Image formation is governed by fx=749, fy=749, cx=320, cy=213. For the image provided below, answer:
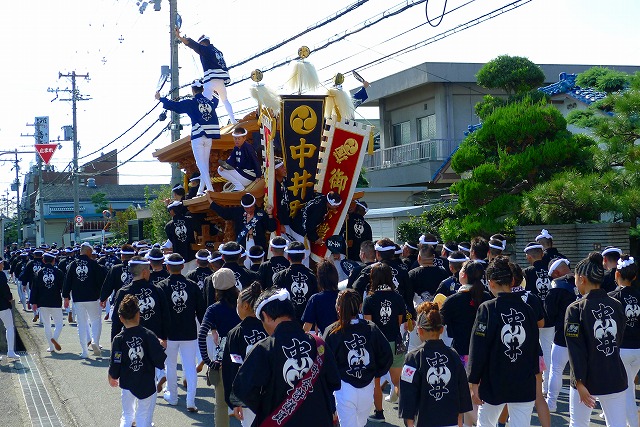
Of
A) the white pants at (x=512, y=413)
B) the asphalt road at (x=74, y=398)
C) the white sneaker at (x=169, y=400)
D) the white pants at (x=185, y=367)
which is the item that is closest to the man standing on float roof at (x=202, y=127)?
the asphalt road at (x=74, y=398)

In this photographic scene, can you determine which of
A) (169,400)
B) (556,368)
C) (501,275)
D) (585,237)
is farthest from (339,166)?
(501,275)

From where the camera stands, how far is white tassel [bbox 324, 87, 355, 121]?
1241 cm

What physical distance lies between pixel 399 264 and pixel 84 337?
23.1ft

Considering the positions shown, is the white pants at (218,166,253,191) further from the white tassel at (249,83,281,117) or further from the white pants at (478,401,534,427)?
the white pants at (478,401,534,427)

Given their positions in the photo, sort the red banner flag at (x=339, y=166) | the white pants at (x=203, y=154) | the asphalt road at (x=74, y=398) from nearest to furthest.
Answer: the asphalt road at (x=74, y=398), the red banner flag at (x=339, y=166), the white pants at (x=203, y=154)

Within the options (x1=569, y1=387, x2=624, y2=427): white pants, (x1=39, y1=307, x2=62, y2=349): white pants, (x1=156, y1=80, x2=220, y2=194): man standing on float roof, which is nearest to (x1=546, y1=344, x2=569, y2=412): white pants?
(x1=569, y1=387, x2=624, y2=427): white pants

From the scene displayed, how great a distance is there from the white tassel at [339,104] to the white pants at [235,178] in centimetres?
190

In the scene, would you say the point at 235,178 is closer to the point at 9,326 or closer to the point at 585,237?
the point at 9,326

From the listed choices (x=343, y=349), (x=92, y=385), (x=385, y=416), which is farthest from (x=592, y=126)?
(x=92, y=385)

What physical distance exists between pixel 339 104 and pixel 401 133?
582 inches

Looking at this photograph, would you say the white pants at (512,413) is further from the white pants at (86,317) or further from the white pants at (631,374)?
the white pants at (86,317)

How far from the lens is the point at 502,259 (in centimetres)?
614

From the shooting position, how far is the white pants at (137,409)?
7.27 meters

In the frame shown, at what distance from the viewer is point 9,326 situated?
1352 centimetres
